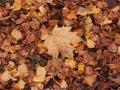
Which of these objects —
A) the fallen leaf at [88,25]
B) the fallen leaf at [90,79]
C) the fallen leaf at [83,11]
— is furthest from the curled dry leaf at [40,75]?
the fallen leaf at [83,11]

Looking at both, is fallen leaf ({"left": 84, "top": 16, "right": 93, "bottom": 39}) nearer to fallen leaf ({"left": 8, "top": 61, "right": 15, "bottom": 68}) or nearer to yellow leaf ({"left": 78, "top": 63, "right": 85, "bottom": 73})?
yellow leaf ({"left": 78, "top": 63, "right": 85, "bottom": 73})

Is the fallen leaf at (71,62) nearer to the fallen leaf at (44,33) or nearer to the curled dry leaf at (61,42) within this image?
the curled dry leaf at (61,42)

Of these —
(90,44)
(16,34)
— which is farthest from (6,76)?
(90,44)

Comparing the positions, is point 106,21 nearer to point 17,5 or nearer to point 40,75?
point 40,75

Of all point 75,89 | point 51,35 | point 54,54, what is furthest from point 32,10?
point 75,89

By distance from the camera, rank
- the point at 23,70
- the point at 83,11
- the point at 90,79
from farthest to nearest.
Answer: the point at 83,11 < the point at 23,70 < the point at 90,79

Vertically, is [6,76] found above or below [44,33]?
below

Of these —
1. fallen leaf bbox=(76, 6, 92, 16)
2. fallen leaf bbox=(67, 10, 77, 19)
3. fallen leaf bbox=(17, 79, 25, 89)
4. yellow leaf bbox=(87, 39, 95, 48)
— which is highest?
fallen leaf bbox=(76, 6, 92, 16)

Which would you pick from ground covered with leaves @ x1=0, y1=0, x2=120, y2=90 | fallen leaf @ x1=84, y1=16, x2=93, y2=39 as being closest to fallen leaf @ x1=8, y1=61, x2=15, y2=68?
ground covered with leaves @ x1=0, y1=0, x2=120, y2=90

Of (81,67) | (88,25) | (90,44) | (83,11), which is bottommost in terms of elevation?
(81,67)
